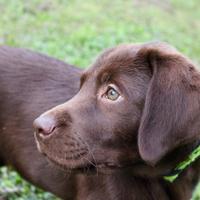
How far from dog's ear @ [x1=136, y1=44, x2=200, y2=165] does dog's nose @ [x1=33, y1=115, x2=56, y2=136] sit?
0.57 metres

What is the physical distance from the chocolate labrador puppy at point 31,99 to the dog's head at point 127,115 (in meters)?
0.74

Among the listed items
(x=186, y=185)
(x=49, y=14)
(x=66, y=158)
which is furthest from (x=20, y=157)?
(x=49, y=14)

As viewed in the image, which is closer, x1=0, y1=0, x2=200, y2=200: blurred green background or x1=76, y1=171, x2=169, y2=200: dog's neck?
x1=76, y1=171, x2=169, y2=200: dog's neck

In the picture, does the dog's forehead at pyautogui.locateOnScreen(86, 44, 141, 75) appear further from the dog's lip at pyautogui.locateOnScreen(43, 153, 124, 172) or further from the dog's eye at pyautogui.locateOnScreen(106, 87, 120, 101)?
the dog's lip at pyautogui.locateOnScreen(43, 153, 124, 172)

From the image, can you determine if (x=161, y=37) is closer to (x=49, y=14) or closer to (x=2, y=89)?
(x=49, y=14)

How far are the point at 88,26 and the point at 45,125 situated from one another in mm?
5823

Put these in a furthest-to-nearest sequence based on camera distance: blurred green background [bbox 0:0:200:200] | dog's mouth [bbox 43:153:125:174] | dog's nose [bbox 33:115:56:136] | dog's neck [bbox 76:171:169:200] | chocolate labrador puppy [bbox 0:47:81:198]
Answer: blurred green background [bbox 0:0:200:200] → chocolate labrador puppy [bbox 0:47:81:198] → dog's neck [bbox 76:171:169:200] → dog's mouth [bbox 43:153:125:174] → dog's nose [bbox 33:115:56:136]

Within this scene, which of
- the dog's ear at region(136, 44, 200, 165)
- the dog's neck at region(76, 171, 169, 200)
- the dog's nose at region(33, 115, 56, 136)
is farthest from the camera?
the dog's neck at region(76, 171, 169, 200)

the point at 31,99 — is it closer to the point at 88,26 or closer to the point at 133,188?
the point at 133,188

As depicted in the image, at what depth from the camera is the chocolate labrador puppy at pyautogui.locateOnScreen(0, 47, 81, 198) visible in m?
4.81

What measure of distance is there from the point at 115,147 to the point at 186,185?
0.72 m

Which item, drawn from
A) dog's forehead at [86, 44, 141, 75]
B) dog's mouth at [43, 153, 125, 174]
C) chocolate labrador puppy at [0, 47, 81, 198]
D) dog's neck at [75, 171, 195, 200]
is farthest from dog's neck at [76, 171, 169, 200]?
dog's forehead at [86, 44, 141, 75]

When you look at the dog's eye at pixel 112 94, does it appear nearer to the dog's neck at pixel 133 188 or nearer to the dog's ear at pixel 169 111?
the dog's ear at pixel 169 111

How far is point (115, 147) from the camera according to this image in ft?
13.1
